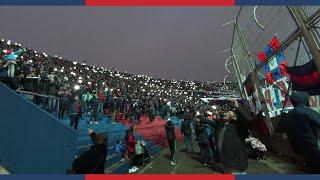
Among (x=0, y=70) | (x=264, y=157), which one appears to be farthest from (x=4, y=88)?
(x=264, y=157)

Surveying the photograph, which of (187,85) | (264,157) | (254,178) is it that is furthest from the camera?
(187,85)

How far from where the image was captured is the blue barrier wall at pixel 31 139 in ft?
30.5

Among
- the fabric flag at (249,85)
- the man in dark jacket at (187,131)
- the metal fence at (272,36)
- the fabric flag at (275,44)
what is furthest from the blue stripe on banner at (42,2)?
the man in dark jacket at (187,131)

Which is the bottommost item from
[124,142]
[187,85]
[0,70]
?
[124,142]

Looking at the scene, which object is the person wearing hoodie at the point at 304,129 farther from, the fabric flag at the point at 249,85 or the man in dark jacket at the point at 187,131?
the man in dark jacket at the point at 187,131

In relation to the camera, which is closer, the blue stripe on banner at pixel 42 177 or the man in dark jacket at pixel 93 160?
the blue stripe on banner at pixel 42 177

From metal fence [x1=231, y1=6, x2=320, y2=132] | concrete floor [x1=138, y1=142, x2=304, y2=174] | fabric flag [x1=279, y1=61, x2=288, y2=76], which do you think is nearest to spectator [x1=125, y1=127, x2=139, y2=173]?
concrete floor [x1=138, y1=142, x2=304, y2=174]

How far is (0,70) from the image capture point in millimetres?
11898

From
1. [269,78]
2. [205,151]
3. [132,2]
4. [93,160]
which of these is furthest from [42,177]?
[205,151]

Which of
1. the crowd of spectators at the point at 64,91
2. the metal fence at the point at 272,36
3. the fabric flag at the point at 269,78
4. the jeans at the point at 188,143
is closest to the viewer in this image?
the metal fence at the point at 272,36

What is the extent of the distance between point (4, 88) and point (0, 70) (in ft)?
8.01

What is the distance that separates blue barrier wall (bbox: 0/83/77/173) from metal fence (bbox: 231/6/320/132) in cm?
461

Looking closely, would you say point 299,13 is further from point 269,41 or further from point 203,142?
point 203,142

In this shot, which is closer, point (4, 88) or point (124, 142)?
point (4, 88)
